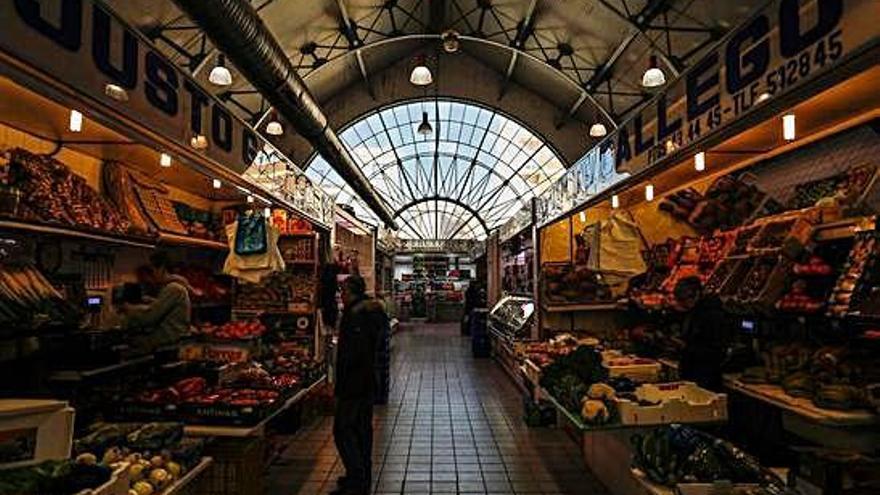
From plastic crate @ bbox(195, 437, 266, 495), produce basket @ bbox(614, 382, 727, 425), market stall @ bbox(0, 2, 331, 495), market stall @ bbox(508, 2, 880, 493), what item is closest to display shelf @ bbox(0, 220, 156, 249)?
market stall @ bbox(0, 2, 331, 495)

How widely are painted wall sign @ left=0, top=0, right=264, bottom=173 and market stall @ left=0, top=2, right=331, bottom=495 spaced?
0.03 ft

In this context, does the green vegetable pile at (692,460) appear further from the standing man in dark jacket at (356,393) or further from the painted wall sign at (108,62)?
the painted wall sign at (108,62)

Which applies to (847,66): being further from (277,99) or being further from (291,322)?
(291,322)

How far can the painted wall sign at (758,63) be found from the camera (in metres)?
2.10

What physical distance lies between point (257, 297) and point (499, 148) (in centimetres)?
1860

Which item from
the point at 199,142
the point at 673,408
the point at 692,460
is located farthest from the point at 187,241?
the point at 692,460

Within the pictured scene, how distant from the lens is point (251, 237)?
18.0ft

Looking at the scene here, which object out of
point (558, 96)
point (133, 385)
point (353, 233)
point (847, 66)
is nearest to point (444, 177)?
point (558, 96)

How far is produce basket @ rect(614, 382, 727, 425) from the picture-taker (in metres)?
3.65

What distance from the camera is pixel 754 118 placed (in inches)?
107

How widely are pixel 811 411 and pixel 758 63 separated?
1.71 meters

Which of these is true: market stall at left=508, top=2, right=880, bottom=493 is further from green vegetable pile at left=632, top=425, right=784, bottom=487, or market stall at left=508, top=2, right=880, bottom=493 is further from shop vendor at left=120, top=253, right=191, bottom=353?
shop vendor at left=120, top=253, right=191, bottom=353

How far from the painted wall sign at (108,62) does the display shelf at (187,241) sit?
123cm

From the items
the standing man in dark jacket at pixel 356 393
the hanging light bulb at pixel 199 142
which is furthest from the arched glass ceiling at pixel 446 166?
the hanging light bulb at pixel 199 142
